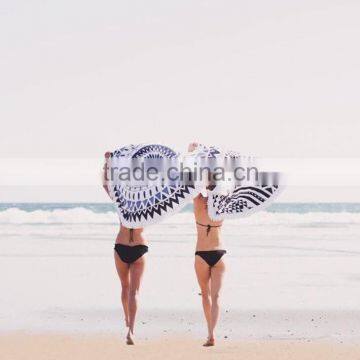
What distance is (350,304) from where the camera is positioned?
11.1 metres

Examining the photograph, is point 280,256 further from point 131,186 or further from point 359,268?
point 131,186

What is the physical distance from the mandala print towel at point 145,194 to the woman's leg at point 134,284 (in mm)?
648

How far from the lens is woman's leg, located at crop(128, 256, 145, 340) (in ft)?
24.9

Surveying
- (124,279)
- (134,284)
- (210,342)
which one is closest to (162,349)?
(210,342)

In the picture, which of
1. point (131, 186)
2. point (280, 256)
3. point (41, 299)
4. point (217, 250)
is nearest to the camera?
point (131, 186)

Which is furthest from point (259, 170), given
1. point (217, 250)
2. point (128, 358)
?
point (128, 358)

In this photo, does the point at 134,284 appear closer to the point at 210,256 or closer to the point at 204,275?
the point at 204,275

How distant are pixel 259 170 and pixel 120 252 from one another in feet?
5.71

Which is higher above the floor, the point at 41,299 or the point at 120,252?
the point at 120,252

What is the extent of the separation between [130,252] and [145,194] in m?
1.03

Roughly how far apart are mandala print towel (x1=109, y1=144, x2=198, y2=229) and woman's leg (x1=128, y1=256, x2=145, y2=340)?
0.65m

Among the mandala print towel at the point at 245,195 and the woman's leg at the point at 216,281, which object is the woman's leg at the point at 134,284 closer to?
the woman's leg at the point at 216,281

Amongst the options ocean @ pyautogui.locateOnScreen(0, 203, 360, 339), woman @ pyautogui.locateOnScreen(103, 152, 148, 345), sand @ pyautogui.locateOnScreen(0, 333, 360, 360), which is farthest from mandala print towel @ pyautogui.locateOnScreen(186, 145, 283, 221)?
ocean @ pyautogui.locateOnScreen(0, 203, 360, 339)

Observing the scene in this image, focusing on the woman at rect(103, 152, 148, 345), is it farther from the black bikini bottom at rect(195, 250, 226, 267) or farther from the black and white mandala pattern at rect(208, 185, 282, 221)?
the black and white mandala pattern at rect(208, 185, 282, 221)
